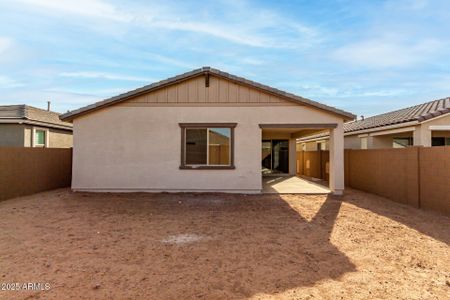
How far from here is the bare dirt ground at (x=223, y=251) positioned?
4.22 m

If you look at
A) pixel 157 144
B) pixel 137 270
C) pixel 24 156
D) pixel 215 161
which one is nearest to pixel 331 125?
pixel 215 161

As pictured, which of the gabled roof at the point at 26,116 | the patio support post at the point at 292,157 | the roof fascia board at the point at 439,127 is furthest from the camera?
the patio support post at the point at 292,157

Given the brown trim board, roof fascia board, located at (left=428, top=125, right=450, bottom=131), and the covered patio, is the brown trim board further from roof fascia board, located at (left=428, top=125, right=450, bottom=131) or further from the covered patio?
roof fascia board, located at (left=428, top=125, right=450, bottom=131)

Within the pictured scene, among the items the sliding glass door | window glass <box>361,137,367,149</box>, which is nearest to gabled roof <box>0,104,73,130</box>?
the sliding glass door

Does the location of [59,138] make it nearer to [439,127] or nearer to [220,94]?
[220,94]

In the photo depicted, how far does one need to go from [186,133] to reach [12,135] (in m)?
9.46

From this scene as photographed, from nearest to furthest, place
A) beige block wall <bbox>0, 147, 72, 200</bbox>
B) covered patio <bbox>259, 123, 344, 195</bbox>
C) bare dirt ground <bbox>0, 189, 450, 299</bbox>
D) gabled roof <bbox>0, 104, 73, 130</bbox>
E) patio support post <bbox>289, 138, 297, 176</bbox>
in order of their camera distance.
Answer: bare dirt ground <bbox>0, 189, 450, 299</bbox> < beige block wall <bbox>0, 147, 72, 200</bbox> < covered patio <bbox>259, 123, 344, 195</bbox> < gabled roof <bbox>0, 104, 73, 130</bbox> < patio support post <bbox>289, 138, 297, 176</bbox>

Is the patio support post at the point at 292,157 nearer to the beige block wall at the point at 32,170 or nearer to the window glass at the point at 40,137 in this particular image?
→ the beige block wall at the point at 32,170

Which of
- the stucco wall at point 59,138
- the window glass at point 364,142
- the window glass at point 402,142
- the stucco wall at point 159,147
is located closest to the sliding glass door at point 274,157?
the window glass at point 364,142

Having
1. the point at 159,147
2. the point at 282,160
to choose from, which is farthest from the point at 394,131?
the point at 159,147

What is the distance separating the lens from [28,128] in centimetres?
1595

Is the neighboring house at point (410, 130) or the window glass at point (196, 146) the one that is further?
the neighboring house at point (410, 130)

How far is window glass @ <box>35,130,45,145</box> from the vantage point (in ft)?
54.4

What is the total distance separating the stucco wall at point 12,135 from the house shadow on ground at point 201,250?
7903mm
